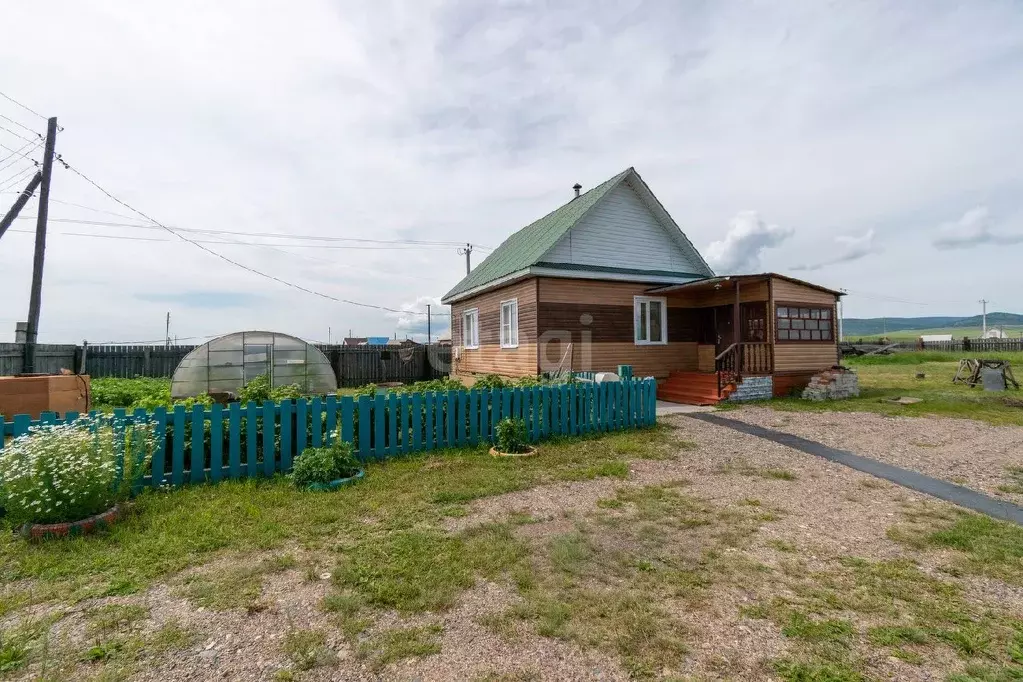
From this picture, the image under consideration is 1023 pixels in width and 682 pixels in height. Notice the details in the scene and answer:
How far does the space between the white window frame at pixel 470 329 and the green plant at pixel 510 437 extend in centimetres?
1236

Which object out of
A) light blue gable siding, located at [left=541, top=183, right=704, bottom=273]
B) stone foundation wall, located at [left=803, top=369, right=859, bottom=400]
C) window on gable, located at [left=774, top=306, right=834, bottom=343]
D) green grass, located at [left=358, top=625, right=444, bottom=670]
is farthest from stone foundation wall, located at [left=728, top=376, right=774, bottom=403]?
green grass, located at [left=358, top=625, right=444, bottom=670]

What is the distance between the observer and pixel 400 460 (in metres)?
6.98

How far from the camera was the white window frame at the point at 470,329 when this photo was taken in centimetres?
2000

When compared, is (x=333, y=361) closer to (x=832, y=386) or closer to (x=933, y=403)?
(x=832, y=386)

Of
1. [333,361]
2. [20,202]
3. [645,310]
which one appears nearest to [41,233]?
[20,202]

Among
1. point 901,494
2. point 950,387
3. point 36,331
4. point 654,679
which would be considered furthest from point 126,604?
point 950,387

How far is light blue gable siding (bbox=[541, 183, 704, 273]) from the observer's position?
15613mm

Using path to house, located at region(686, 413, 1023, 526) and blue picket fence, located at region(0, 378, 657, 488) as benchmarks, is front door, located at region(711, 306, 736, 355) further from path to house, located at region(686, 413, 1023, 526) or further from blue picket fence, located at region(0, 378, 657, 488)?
blue picket fence, located at region(0, 378, 657, 488)

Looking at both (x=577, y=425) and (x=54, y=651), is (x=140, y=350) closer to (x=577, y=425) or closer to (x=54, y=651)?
→ (x=577, y=425)

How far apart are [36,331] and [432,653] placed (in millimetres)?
18136

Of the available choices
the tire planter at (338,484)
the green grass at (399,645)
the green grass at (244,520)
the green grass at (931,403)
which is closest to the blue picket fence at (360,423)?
the green grass at (244,520)

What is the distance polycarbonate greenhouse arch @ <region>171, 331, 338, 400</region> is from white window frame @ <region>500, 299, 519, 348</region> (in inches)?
235

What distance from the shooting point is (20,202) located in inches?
555

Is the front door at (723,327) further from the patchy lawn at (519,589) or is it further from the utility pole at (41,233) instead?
the utility pole at (41,233)
